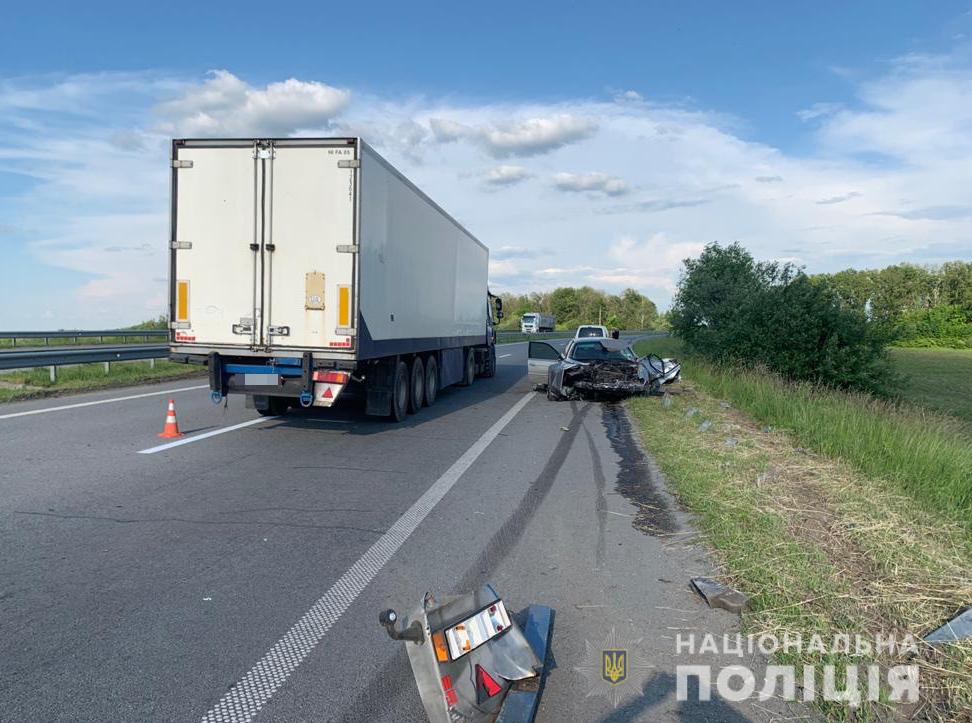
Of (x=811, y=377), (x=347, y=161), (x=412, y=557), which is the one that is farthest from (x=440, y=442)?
(x=811, y=377)

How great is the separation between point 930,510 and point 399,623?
213 inches

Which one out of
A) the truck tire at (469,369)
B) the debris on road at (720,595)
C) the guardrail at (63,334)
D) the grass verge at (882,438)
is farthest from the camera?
the guardrail at (63,334)

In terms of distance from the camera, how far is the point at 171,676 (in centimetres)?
355

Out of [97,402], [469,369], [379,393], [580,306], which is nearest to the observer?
[379,393]

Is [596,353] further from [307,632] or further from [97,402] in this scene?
[307,632]

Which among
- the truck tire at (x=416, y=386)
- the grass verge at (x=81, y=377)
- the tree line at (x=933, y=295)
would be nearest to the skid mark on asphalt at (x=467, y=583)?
the truck tire at (x=416, y=386)

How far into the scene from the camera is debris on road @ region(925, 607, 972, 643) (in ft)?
12.6

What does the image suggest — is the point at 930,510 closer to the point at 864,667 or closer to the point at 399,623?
the point at 864,667

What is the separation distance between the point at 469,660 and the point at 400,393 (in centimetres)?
948

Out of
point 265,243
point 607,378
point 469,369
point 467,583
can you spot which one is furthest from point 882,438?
point 469,369

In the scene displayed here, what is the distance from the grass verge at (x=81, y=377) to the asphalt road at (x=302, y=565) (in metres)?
5.64

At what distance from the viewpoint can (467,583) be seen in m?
4.89

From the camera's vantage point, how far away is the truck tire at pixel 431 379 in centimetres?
1458

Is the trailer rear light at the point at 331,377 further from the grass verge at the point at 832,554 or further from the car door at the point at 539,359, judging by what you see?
the car door at the point at 539,359
